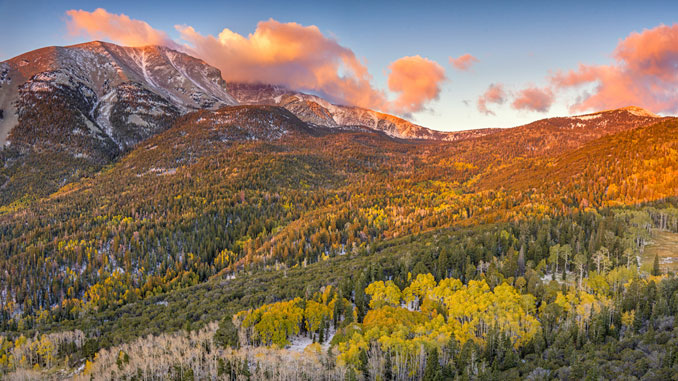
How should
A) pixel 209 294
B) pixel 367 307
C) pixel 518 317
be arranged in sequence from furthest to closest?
pixel 209 294
pixel 367 307
pixel 518 317

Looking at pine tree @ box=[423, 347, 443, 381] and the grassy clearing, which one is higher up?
the grassy clearing

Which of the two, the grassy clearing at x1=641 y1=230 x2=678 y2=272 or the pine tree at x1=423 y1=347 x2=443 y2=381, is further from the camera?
the grassy clearing at x1=641 y1=230 x2=678 y2=272

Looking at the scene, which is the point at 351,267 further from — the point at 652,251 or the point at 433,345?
the point at 652,251

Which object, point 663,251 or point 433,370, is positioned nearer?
point 433,370

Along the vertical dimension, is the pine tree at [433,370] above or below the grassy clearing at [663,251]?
below

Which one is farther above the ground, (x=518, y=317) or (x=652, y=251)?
(x=652, y=251)

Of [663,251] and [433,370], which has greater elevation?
[663,251]

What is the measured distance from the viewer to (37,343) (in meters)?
103

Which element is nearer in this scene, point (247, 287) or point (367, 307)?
point (367, 307)

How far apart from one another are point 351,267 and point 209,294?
59.3 m

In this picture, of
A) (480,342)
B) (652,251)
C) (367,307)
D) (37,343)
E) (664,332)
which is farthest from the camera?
(652,251)

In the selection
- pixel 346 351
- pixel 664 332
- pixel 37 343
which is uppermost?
pixel 664 332

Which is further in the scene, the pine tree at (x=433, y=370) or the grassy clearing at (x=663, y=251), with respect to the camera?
the grassy clearing at (x=663, y=251)

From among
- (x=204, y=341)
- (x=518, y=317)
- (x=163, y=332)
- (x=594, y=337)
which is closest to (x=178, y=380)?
(x=204, y=341)
